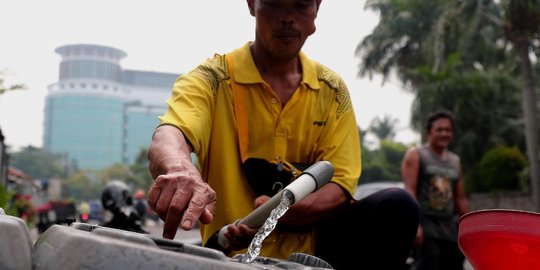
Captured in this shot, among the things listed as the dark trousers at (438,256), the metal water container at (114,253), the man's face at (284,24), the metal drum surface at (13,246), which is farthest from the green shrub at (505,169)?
the metal drum surface at (13,246)

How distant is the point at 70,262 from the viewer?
89 centimetres

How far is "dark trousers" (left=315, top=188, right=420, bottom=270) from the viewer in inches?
75.5

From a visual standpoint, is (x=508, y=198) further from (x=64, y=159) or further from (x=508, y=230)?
(x=64, y=159)

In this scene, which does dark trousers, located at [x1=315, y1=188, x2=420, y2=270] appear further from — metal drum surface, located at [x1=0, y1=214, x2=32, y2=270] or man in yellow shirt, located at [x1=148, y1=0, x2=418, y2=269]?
metal drum surface, located at [x1=0, y1=214, x2=32, y2=270]

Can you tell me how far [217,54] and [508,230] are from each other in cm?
109

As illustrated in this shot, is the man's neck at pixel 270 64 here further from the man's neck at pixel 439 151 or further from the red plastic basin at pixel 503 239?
the man's neck at pixel 439 151

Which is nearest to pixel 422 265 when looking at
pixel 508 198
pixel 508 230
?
pixel 508 230

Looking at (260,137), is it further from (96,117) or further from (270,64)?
(96,117)

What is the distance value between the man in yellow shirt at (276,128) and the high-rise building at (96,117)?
114419 mm

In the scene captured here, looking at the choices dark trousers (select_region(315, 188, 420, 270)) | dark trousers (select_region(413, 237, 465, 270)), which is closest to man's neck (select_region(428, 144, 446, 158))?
dark trousers (select_region(413, 237, 465, 270))

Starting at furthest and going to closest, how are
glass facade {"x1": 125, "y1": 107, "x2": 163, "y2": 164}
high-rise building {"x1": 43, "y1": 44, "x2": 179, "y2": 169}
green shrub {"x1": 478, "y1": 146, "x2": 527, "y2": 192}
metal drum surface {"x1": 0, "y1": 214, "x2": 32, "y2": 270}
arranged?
high-rise building {"x1": 43, "y1": 44, "x2": 179, "y2": 169} < glass facade {"x1": 125, "y1": 107, "x2": 163, "y2": 164} < green shrub {"x1": 478, "y1": 146, "x2": 527, "y2": 192} < metal drum surface {"x1": 0, "y1": 214, "x2": 32, "y2": 270}

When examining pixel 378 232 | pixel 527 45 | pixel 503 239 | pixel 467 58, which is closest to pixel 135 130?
pixel 467 58

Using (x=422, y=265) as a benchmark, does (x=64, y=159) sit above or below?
below

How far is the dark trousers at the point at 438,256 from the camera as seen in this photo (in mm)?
5203
